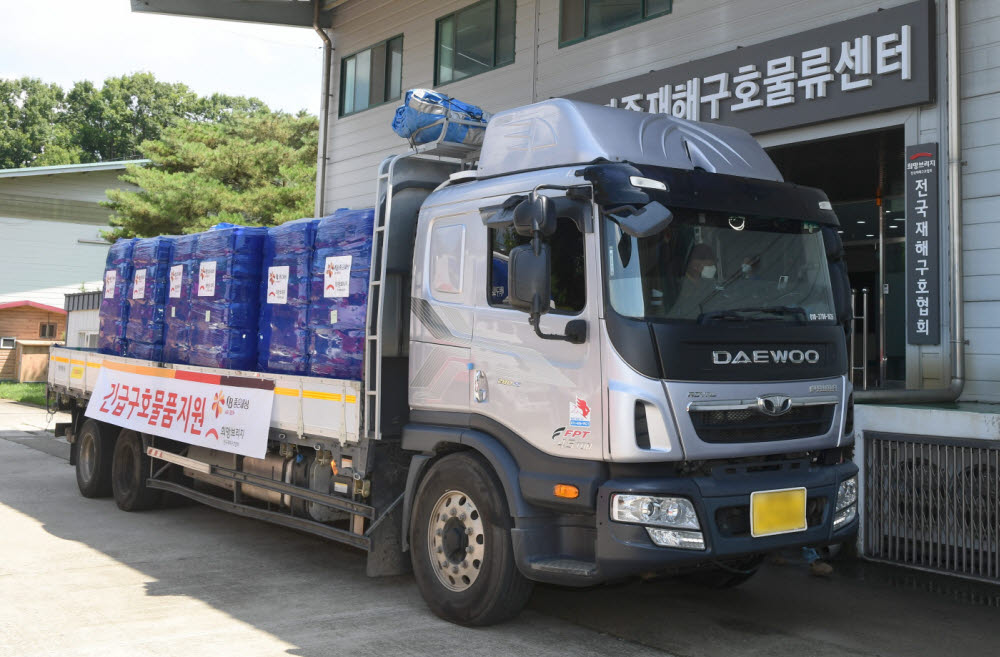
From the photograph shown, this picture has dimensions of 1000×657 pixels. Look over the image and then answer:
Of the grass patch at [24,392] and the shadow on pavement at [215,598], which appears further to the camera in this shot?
the grass patch at [24,392]

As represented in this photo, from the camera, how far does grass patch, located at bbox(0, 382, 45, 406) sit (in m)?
24.1

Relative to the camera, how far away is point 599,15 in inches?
491

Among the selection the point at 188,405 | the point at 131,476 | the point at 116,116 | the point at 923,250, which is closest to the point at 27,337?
the point at 131,476

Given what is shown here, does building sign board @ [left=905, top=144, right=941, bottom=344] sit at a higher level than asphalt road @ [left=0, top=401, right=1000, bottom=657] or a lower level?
higher

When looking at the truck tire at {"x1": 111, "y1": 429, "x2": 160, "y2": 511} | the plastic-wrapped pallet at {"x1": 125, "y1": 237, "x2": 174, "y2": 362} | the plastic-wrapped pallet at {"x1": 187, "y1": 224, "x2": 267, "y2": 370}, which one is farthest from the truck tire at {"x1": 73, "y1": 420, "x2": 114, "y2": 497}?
the plastic-wrapped pallet at {"x1": 187, "y1": 224, "x2": 267, "y2": 370}

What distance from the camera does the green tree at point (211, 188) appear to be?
21703 millimetres

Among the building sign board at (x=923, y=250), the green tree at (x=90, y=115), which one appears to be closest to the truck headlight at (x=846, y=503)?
the building sign board at (x=923, y=250)

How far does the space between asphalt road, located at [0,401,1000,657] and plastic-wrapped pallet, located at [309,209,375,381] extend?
A: 1.60 metres

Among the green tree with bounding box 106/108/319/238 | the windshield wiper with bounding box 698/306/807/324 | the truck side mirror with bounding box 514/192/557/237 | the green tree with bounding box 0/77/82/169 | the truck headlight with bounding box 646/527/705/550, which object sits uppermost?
the green tree with bounding box 0/77/82/169

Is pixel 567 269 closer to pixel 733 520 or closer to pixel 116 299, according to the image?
pixel 733 520

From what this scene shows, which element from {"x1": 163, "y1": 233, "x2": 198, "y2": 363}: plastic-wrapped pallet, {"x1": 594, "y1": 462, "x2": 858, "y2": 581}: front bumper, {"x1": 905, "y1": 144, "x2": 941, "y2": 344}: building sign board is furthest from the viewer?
{"x1": 905, "y1": 144, "x2": 941, "y2": 344}: building sign board

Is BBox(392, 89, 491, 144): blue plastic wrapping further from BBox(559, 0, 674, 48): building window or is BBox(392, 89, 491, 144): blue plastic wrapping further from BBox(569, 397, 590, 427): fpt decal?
BBox(559, 0, 674, 48): building window

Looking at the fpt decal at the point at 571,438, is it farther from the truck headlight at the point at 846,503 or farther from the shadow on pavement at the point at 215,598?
the truck headlight at the point at 846,503

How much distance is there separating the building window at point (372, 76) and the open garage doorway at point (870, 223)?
712 centimetres
